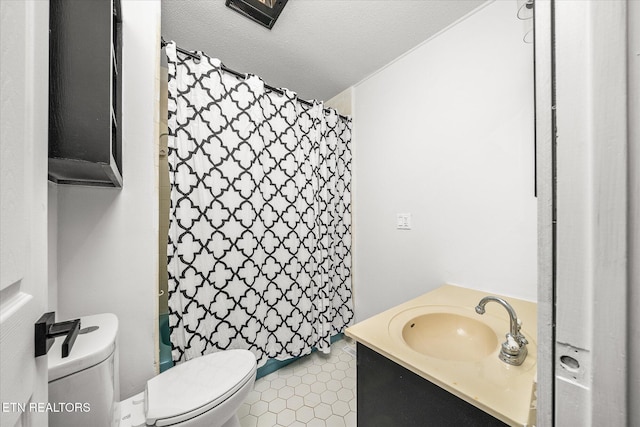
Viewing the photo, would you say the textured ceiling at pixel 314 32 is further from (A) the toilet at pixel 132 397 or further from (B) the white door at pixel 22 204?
(A) the toilet at pixel 132 397

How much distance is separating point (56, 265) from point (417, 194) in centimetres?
A: 179

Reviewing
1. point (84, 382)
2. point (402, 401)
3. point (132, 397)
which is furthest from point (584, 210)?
point (132, 397)

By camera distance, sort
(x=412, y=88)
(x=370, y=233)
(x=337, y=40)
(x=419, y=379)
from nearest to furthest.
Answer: (x=419, y=379) < (x=337, y=40) < (x=412, y=88) < (x=370, y=233)

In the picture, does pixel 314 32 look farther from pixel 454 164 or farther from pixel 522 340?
pixel 522 340

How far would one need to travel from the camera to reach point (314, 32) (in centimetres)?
139

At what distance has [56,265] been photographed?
86cm

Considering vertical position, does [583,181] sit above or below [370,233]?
above

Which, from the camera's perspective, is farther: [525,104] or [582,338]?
[525,104]

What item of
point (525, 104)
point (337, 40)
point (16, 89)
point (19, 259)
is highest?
point (337, 40)

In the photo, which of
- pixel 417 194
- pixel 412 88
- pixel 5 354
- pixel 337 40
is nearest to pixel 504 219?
pixel 417 194

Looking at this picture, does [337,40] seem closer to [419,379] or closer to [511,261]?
[511,261]

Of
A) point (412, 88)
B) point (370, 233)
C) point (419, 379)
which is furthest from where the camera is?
point (370, 233)

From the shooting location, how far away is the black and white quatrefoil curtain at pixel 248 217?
121 cm

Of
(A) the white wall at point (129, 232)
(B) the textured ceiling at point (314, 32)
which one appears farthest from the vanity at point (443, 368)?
(B) the textured ceiling at point (314, 32)
